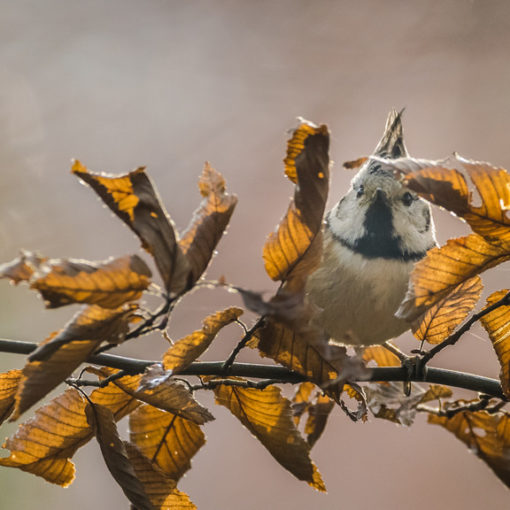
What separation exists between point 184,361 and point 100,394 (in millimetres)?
137

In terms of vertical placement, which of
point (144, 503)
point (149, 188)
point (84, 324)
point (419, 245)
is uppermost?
point (419, 245)

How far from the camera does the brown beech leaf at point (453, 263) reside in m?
0.50

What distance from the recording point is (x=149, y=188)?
1.49 ft

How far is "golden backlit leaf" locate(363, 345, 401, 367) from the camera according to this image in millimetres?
893

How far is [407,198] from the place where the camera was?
0.89 metres

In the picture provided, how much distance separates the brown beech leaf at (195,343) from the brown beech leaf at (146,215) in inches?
3.2

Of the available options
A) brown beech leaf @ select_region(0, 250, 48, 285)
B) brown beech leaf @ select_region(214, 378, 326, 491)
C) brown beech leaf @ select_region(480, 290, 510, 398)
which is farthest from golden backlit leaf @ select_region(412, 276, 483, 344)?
brown beech leaf @ select_region(0, 250, 48, 285)

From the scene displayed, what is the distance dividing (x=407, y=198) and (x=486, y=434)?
0.34 metres

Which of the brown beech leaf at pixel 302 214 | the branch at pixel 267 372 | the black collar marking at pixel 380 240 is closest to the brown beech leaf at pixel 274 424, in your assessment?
the branch at pixel 267 372

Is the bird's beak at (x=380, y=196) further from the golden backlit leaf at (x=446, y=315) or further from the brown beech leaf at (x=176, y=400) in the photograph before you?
the brown beech leaf at (x=176, y=400)

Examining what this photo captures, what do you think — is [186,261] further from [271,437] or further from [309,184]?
[271,437]

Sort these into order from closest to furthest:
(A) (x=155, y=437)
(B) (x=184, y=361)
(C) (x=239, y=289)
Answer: (C) (x=239, y=289) → (B) (x=184, y=361) → (A) (x=155, y=437)

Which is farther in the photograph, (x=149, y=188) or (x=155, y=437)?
(x=155, y=437)

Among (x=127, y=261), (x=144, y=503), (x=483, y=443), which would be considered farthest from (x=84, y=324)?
(x=483, y=443)
